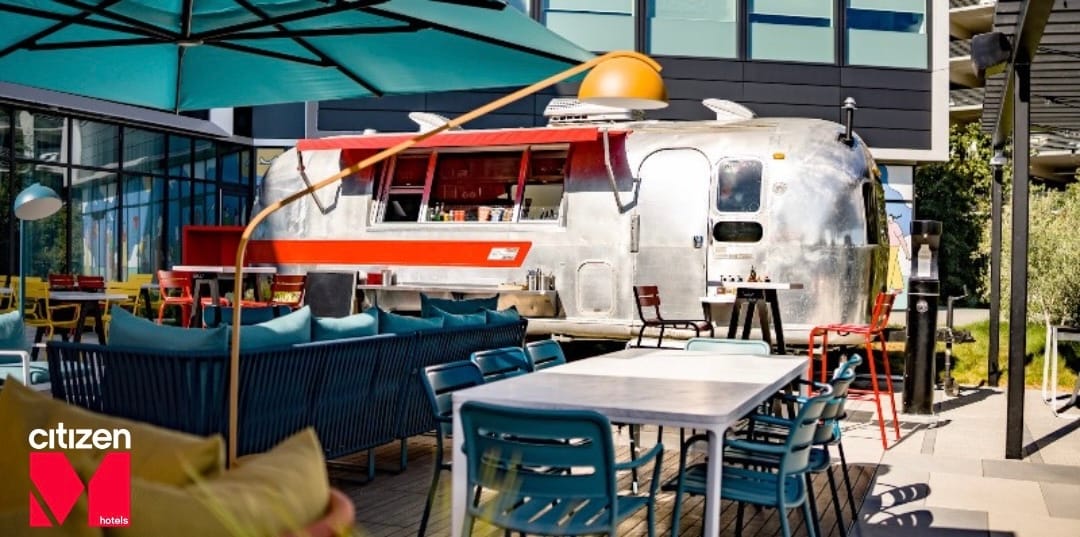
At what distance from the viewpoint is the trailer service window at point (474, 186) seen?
11086 mm

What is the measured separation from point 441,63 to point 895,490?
3.96 meters

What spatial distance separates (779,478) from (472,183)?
7.93 meters

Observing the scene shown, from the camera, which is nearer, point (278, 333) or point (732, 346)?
point (278, 333)

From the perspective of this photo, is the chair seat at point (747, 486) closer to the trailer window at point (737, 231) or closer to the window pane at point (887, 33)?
the trailer window at point (737, 231)

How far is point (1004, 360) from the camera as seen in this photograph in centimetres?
1202

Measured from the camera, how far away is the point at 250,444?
5.21m

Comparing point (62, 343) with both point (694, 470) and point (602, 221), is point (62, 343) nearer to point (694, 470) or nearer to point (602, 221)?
point (694, 470)

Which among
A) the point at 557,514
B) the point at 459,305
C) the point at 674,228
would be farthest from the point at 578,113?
the point at 557,514

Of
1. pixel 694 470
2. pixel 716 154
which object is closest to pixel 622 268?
pixel 716 154

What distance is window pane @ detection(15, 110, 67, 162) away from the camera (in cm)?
1617

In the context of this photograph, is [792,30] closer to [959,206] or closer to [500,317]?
[959,206]

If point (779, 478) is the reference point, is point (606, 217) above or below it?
above

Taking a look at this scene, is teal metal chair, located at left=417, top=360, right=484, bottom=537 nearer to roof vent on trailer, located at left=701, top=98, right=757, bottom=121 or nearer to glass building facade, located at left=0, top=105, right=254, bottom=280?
roof vent on trailer, located at left=701, top=98, right=757, bottom=121

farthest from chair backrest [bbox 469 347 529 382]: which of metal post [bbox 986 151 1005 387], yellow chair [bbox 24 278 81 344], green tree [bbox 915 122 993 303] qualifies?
green tree [bbox 915 122 993 303]
